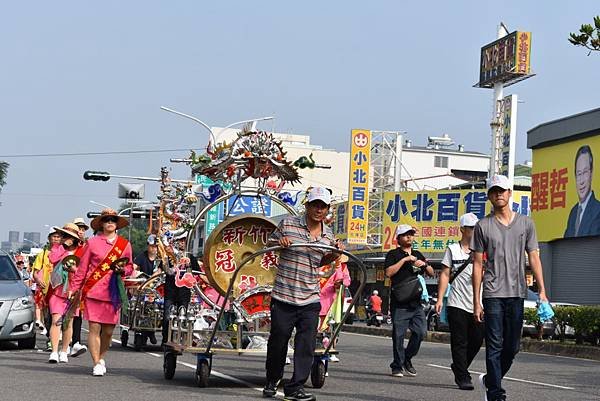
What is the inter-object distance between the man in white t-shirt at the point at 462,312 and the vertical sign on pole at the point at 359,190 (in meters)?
41.0

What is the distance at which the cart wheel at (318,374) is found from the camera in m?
12.6

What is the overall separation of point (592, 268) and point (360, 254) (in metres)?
21.9

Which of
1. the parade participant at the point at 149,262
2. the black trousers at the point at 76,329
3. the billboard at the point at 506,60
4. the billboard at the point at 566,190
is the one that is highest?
the billboard at the point at 506,60

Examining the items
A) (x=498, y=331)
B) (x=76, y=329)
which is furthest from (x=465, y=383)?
(x=76, y=329)

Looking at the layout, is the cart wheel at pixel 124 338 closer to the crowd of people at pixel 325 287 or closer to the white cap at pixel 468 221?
the crowd of people at pixel 325 287

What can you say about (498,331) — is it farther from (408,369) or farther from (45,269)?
(45,269)

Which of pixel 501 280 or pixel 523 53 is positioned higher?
pixel 523 53

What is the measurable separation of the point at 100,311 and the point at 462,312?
3.98m

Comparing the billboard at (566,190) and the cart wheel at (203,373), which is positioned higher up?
the billboard at (566,190)

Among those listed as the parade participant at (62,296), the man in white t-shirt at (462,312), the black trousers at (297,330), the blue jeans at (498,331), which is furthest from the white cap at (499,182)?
the parade participant at (62,296)

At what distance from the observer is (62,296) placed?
16.4m

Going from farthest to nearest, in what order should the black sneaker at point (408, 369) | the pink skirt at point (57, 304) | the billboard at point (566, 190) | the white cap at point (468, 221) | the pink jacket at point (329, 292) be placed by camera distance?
the billboard at point (566, 190) < the pink skirt at point (57, 304) < the black sneaker at point (408, 369) < the pink jacket at point (329, 292) < the white cap at point (468, 221)

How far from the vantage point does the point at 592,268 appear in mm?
38562

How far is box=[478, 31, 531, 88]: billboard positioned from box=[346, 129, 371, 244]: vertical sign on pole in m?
6.51
